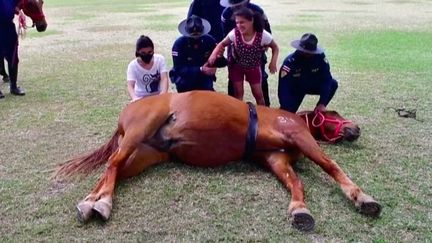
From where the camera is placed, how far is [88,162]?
4.12 meters

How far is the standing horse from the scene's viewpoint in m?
6.72

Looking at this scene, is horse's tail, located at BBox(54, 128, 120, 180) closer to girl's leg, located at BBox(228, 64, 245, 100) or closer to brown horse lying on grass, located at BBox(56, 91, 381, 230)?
brown horse lying on grass, located at BBox(56, 91, 381, 230)

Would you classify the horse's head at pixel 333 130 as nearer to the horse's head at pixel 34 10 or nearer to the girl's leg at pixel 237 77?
the girl's leg at pixel 237 77

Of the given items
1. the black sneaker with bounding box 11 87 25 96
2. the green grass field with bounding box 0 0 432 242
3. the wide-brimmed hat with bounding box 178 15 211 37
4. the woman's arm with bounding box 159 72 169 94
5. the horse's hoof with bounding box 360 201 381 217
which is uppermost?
the wide-brimmed hat with bounding box 178 15 211 37

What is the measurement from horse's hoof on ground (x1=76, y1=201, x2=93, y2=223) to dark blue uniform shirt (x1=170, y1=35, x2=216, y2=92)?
7.75 feet

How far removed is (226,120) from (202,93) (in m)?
0.36

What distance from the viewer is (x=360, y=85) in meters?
7.14

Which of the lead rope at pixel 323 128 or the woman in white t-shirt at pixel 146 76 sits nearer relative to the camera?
the lead rope at pixel 323 128

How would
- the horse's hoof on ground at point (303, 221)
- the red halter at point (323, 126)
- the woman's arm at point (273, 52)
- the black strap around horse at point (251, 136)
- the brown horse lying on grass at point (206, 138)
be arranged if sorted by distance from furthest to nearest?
the woman's arm at point (273, 52), the red halter at point (323, 126), the black strap around horse at point (251, 136), the brown horse lying on grass at point (206, 138), the horse's hoof on ground at point (303, 221)

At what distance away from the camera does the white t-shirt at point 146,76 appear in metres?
5.18

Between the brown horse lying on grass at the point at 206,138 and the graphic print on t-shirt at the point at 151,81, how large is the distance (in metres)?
1.17

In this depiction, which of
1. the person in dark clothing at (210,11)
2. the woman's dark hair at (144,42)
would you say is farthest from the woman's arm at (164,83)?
the person in dark clothing at (210,11)

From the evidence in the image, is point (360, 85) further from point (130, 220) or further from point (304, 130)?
point (130, 220)

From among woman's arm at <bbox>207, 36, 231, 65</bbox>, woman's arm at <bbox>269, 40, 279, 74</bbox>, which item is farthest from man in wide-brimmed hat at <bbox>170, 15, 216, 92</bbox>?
woman's arm at <bbox>269, 40, 279, 74</bbox>
